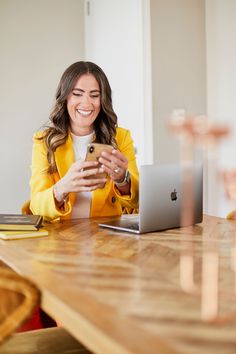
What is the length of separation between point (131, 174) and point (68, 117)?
16.9 inches

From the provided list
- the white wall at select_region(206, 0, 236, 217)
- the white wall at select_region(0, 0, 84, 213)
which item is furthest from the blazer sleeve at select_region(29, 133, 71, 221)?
the white wall at select_region(0, 0, 84, 213)

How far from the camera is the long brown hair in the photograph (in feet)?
6.62

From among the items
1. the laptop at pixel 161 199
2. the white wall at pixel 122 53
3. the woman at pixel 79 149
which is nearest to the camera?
the laptop at pixel 161 199

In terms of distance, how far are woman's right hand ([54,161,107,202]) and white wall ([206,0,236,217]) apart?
19.3 inches

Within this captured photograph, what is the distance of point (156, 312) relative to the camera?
0.73 m

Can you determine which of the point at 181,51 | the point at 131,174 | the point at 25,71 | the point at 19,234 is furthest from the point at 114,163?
the point at 25,71

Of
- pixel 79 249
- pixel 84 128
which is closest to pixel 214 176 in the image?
pixel 79 249

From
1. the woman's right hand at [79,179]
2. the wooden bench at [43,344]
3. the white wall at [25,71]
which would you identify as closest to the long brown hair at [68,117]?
the woman's right hand at [79,179]

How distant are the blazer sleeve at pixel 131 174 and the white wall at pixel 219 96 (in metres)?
0.51

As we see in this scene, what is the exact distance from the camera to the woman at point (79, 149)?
1.81 m

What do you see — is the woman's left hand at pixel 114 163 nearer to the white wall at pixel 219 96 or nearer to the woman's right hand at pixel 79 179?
the woman's right hand at pixel 79 179

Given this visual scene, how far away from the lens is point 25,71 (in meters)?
3.49

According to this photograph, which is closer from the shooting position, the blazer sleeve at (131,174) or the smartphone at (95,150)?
the smartphone at (95,150)

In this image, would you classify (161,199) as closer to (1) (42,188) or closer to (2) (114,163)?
(2) (114,163)
